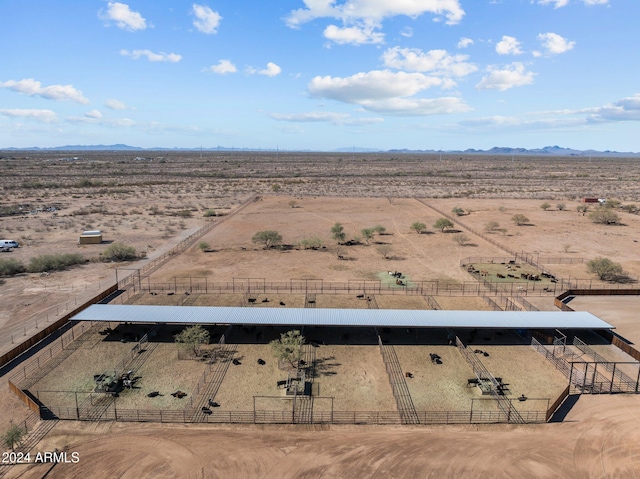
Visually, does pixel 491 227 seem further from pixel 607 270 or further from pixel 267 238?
pixel 267 238

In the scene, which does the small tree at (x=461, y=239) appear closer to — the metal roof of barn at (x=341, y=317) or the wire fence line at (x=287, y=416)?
the metal roof of barn at (x=341, y=317)

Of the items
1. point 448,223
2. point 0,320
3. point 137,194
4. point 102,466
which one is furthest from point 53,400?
point 137,194

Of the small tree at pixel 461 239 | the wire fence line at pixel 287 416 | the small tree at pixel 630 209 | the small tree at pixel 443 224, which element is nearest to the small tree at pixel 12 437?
the wire fence line at pixel 287 416

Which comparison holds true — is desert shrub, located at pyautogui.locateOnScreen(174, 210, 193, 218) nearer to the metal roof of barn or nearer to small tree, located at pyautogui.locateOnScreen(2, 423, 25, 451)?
the metal roof of barn

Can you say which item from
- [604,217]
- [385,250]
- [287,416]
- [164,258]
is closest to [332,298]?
[287,416]

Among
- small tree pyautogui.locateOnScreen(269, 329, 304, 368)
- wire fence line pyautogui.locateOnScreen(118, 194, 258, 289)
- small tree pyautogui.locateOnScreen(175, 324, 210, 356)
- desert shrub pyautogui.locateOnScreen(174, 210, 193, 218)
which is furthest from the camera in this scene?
desert shrub pyautogui.locateOnScreen(174, 210, 193, 218)

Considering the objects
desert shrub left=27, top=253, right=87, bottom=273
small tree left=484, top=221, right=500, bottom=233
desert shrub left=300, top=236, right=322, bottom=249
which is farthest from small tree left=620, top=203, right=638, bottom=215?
desert shrub left=27, top=253, right=87, bottom=273

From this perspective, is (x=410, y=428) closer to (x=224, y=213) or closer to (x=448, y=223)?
(x=448, y=223)
